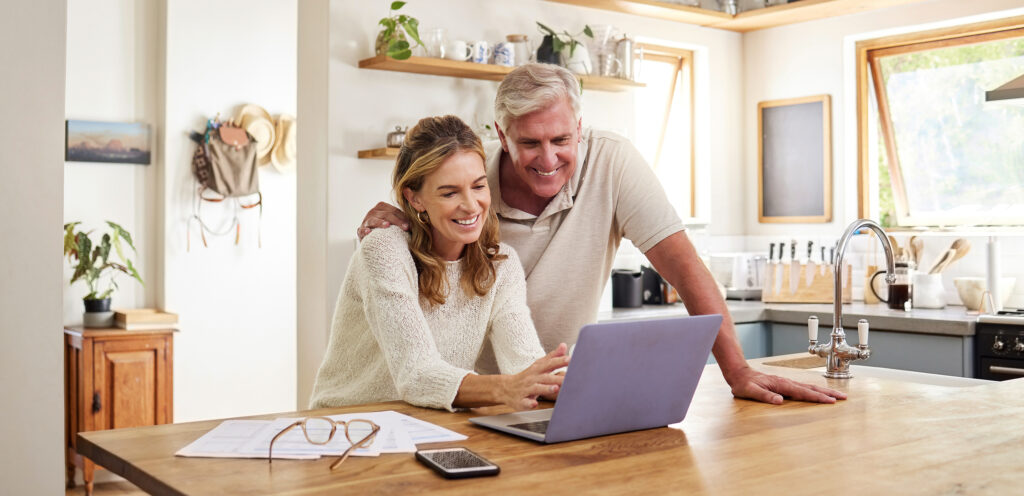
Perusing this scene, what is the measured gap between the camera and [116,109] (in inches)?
208

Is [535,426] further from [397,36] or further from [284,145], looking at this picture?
[284,145]

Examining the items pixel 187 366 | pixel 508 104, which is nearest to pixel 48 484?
pixel 508 104

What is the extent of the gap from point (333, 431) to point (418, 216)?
729 millimetres

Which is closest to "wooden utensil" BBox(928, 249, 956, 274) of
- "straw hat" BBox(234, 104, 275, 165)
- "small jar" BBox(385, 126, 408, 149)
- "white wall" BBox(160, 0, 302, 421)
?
"small jar" BBox(385, 126, 408, 149)

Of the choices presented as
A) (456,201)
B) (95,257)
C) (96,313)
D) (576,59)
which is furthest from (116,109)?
(456,201)

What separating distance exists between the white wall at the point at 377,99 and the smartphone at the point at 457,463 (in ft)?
8.46

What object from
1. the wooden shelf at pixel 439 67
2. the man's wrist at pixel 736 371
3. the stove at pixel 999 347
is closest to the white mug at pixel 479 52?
the wooden shelf at pixel 439 67

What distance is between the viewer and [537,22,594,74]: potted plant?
445cm

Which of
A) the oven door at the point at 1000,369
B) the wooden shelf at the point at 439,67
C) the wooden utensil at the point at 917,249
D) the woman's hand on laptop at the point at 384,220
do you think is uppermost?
the wooden shelf at the point at 439,67

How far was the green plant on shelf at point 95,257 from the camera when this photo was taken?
4.91 meters

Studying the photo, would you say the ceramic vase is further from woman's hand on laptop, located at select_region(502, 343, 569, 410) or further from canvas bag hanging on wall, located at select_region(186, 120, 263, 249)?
woman's hand on laptop, located at select_region(502, 343, 569, 410)

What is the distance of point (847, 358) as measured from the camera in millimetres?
2320

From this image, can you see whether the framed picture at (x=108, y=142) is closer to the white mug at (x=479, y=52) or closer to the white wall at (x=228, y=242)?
the white wall at (x=228, y=242)

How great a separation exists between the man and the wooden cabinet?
2.96 meters
